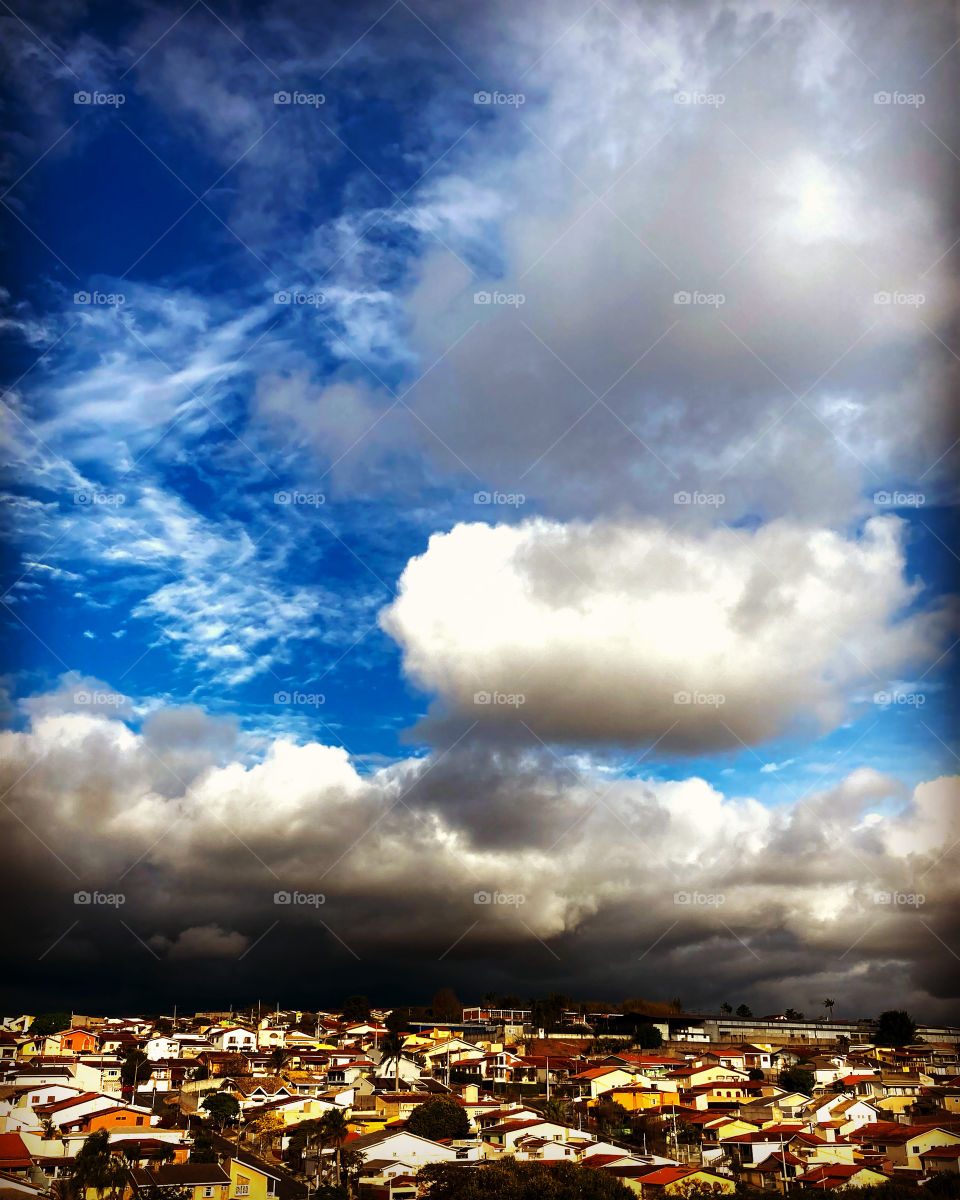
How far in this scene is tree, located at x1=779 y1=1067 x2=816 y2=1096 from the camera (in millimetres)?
17550

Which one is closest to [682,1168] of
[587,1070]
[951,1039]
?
[587,1070]

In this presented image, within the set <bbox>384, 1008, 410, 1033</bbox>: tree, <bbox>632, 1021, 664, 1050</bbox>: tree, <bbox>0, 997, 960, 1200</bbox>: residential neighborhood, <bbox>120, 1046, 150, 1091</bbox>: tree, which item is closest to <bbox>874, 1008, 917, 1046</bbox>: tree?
<bbox>0, 997, 960, 1200</bbox>: residential neighborhood

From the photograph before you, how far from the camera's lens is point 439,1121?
1238 cm

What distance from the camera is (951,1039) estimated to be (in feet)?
67.5

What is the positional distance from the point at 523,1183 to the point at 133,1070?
457 inches

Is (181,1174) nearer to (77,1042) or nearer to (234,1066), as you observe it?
(234,1066)

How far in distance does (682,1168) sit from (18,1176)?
6.42 metres

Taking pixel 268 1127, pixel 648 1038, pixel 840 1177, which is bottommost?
pixel 648 1038

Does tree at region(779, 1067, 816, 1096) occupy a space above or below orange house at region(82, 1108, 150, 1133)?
below

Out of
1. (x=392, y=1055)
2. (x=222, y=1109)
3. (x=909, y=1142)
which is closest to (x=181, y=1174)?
(x=222, y=1109)

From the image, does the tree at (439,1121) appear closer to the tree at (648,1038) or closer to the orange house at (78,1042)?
the orange house at (78,1042)

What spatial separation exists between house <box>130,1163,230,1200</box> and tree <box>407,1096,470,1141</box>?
9.44 feet

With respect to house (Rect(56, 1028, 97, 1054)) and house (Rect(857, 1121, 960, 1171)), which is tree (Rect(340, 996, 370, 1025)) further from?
house (Rect(857, 1121, 960, 1171))

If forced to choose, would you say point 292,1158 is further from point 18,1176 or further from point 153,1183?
point 18,1176
